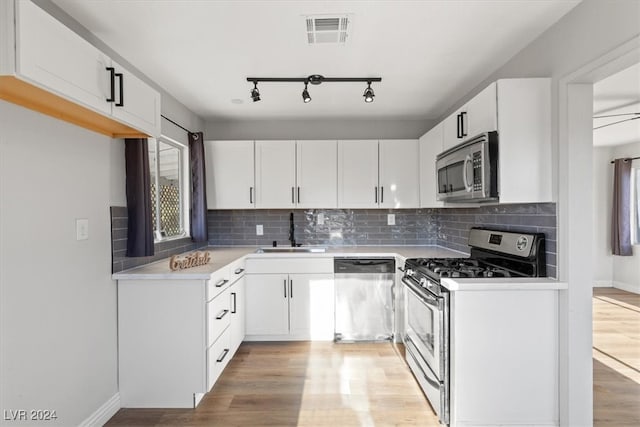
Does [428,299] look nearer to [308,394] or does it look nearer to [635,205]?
[308,394]

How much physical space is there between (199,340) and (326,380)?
1.04 m

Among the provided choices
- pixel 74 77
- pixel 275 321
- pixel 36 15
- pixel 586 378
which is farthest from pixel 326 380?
pixel 36 15

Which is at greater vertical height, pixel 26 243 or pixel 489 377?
pixel 26 243

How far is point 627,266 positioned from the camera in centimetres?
582

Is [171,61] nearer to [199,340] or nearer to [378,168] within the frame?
[199,340]

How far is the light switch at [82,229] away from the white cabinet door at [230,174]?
1857 mm

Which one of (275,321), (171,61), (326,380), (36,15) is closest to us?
(36,15)

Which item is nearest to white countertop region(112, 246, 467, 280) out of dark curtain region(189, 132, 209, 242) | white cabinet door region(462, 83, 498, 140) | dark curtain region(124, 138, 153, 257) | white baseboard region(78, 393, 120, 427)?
dark curtain region(124, 138, 153, 257)

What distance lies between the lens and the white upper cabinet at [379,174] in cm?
396

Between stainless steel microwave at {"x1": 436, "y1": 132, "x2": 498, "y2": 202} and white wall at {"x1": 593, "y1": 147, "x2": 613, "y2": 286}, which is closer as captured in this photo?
stainless steel microwave at {"x1": 436, "y1": 132, "x2": 498, "y2": 202}

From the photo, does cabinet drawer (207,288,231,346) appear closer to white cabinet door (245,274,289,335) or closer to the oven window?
white cabinet door (245,274,289,335)

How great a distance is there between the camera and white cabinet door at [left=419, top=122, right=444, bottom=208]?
3.33 m

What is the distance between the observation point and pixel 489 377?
83.7 inches

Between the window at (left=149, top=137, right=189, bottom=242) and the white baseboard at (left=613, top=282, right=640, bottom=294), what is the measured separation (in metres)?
6.52
